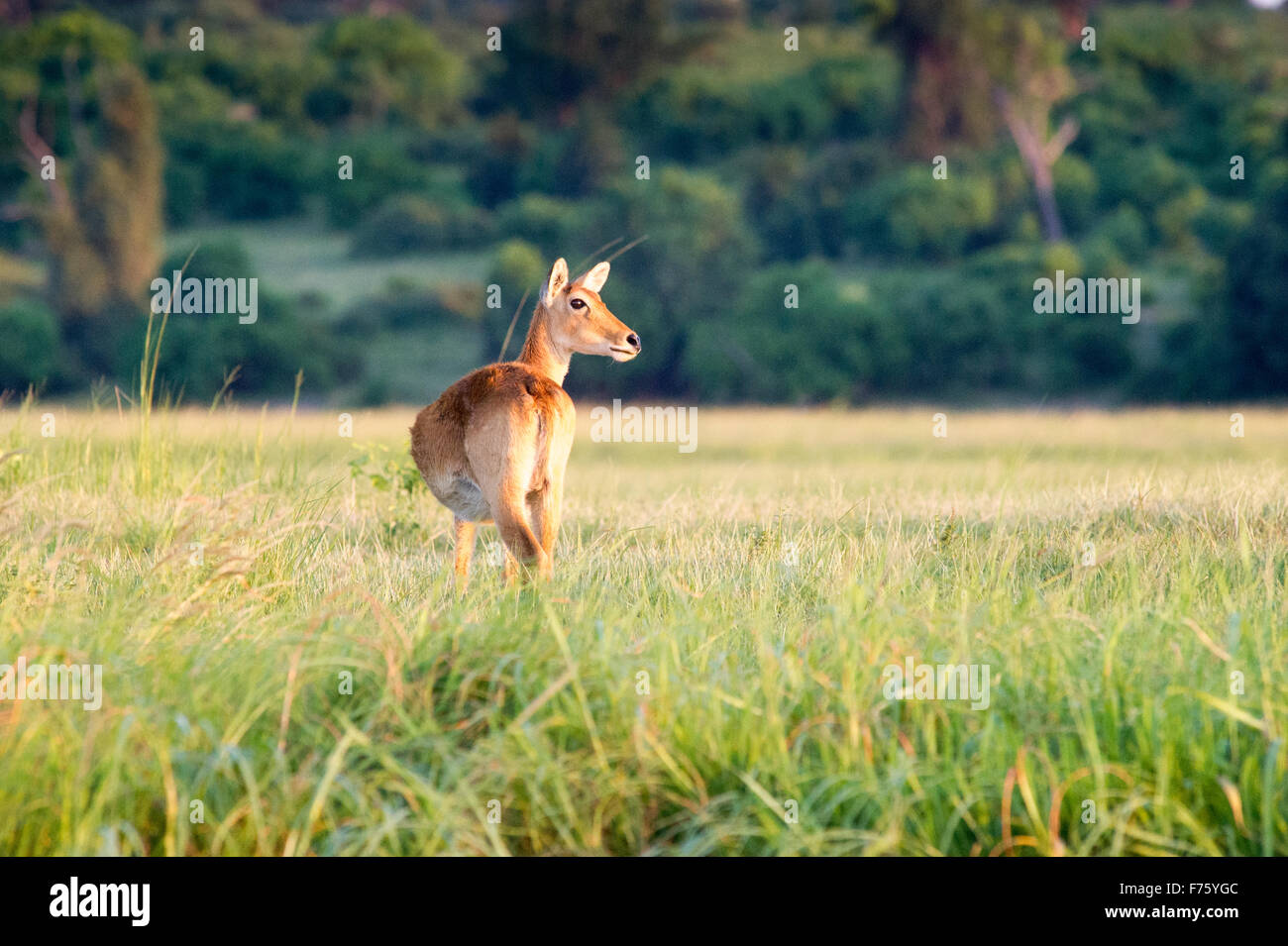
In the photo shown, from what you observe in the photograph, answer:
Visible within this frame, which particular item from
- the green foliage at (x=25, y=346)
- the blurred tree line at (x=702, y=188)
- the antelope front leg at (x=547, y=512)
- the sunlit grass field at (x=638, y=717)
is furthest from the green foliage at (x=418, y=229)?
the sunlit grass field at (x=638, y=717)

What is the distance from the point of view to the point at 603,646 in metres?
4.93

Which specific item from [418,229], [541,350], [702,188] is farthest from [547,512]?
[418,229]

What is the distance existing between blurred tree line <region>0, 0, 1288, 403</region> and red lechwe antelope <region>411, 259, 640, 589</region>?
2078cm

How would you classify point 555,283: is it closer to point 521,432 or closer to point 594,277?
point 594,277

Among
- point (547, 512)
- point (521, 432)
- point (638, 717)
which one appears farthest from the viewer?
point (547, 512)

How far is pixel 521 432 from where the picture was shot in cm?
651

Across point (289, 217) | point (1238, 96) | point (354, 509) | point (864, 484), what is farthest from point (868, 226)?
point (354, 509)

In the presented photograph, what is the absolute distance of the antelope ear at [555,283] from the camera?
7066 mm

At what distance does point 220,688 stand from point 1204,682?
3493 millimetres

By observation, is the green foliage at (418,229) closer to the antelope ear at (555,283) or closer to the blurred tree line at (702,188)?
the blurred tree line at (702,188)

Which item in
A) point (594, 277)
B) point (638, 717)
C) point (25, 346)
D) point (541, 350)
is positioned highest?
point (25, 346)

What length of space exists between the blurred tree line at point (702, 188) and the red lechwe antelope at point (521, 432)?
20.8 meters

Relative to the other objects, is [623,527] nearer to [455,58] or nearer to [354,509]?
[354,509]

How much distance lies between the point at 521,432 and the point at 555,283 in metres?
1.01
